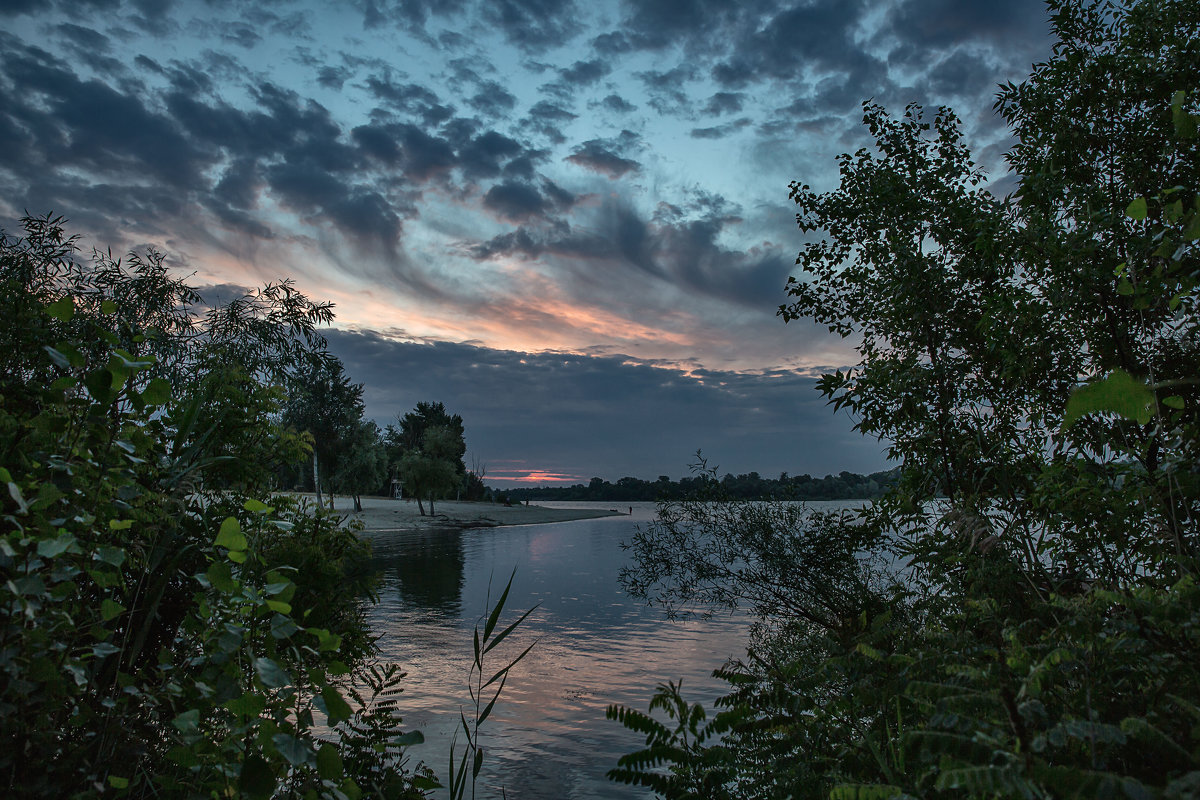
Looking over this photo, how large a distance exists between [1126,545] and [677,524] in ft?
29.3

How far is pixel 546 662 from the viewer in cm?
1722

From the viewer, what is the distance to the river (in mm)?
9414

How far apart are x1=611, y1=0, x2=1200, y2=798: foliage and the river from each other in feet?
5.27

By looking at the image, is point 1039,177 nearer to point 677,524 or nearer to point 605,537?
point 677,524

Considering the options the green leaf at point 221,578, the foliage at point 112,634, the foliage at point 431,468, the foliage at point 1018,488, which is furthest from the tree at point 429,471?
the green leaf at point 221,578

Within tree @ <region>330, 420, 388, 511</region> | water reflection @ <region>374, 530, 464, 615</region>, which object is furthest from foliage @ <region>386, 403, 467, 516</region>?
water reflection @ <region>374, 530, 464, 615</region>

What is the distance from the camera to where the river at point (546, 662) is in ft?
30.9

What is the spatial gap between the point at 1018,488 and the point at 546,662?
1402cm

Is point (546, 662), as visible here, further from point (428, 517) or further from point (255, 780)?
point (428, 517)

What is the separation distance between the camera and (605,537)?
219 ft

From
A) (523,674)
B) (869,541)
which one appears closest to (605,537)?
(523,674)

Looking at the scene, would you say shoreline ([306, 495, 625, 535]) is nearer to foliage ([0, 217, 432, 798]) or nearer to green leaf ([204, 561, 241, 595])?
foliage ([0, 217, 432, 798])

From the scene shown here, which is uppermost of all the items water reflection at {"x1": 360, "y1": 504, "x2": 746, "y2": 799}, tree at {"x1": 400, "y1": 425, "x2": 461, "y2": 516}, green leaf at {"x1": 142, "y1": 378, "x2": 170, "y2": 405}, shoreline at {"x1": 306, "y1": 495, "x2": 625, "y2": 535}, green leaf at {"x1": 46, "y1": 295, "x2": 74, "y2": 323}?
green leaf at {"x1": 46, "y1": 295, "x2": 74, "y2": 323}

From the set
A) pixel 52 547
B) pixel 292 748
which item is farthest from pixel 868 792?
pixel 52 547
